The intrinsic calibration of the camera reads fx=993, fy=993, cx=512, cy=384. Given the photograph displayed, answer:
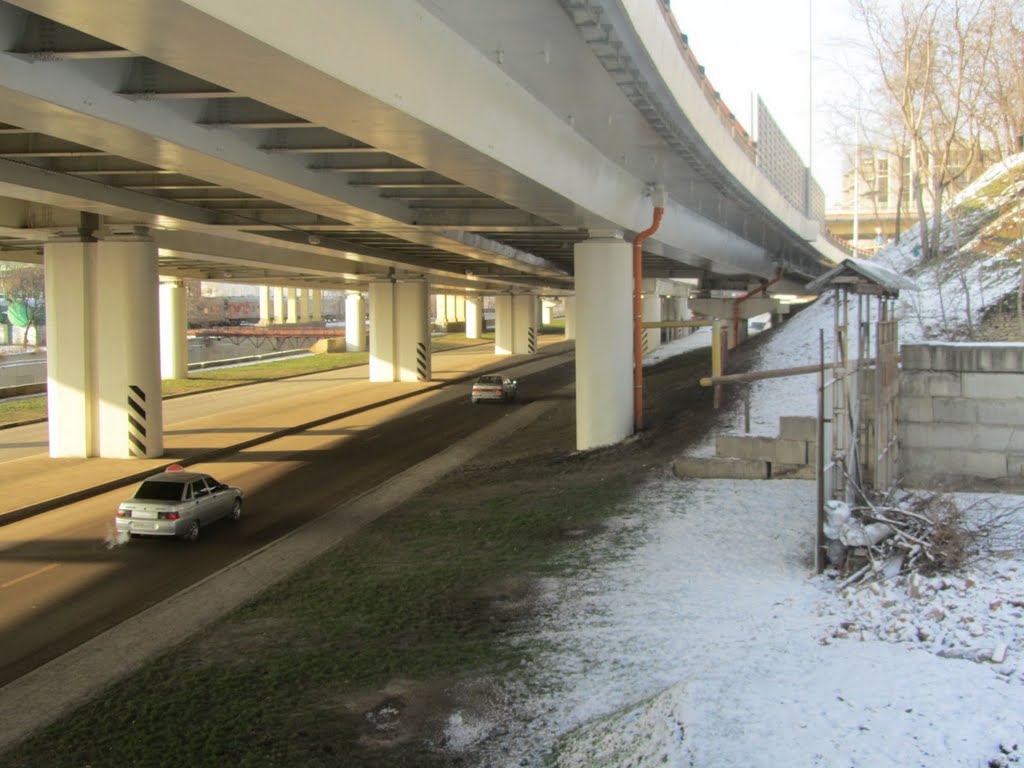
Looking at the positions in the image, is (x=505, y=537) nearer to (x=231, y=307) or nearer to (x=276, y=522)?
(x=276, y=522)

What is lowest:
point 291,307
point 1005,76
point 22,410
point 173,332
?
point 22,410

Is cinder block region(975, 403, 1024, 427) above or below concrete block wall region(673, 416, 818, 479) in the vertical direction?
above

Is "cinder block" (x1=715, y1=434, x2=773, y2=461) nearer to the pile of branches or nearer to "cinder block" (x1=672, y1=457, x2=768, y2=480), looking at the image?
"cinder block" (x1=672, y1=457, x2=768, y2=480)

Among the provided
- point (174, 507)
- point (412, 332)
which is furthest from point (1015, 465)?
point (412, 332)

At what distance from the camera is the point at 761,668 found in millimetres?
8258

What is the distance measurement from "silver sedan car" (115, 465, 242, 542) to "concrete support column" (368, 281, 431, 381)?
30672 millimetres

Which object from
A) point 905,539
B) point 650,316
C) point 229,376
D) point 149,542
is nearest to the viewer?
point 905,539

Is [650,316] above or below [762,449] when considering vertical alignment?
above

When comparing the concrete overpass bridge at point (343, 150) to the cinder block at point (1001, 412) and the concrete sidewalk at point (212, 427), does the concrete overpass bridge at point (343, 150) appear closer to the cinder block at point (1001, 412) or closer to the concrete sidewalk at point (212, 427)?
the concrete sidewalk at point (212, 427)

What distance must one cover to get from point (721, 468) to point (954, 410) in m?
3.88

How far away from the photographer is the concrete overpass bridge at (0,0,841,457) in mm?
9695

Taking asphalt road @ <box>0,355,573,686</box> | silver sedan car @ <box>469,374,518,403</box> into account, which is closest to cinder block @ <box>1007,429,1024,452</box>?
asphalt road @ <box>0,355,573,686</box>

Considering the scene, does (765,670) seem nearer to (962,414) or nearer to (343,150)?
(962,414)

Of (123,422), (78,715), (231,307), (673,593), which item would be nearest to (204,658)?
(78,715)
